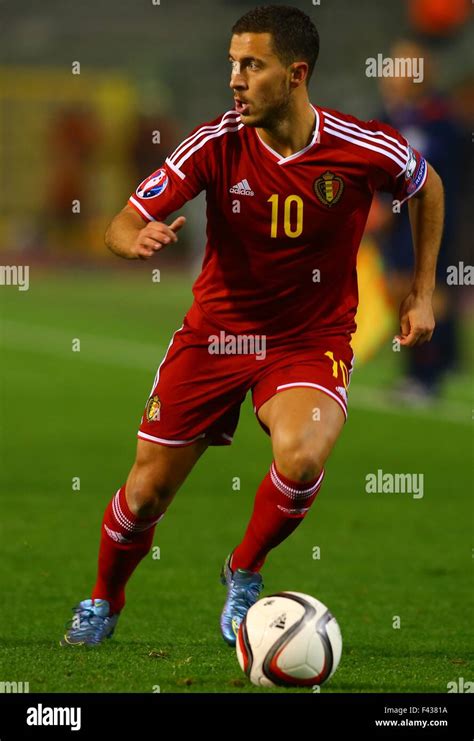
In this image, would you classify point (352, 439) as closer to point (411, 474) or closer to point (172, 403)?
point (411, 474)

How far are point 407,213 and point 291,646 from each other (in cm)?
834

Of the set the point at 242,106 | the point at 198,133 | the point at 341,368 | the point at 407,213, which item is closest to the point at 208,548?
the point at 341,368

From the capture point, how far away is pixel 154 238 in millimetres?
4926

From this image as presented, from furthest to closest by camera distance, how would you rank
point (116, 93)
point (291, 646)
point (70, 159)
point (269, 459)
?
point (116, 93)
point (70, 159)
point (269, 459)
point (291, 646)

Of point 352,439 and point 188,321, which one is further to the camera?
point 352,439

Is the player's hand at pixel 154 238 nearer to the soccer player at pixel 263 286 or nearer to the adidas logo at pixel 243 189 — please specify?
the soccer player at pixel 263 286

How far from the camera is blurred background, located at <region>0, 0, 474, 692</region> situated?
5742 mm

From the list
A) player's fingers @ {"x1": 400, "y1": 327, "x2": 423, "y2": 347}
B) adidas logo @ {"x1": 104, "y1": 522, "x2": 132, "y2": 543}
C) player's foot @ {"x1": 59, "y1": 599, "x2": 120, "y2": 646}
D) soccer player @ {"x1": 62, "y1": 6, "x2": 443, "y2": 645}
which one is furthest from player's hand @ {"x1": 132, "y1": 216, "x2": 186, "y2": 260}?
player's foot @ {"x1": 59, "y1": 599, "x2": 120, "y2": 646}

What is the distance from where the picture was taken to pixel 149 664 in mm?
5246

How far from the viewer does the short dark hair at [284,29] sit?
211 inches

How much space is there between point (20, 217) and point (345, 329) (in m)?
28.8

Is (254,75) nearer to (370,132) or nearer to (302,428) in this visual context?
(370,132)

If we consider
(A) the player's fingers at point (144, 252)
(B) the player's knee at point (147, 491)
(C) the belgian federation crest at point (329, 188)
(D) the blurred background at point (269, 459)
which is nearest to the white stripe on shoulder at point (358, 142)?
(C) the belgian federation crest at point (329, 188)
